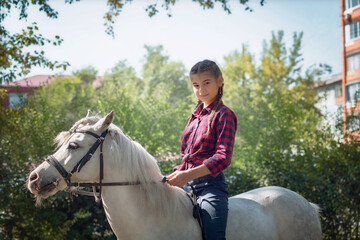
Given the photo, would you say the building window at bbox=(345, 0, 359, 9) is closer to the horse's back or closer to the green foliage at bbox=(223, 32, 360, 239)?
the green foliage at bbox=(223, 32, 360, 239)

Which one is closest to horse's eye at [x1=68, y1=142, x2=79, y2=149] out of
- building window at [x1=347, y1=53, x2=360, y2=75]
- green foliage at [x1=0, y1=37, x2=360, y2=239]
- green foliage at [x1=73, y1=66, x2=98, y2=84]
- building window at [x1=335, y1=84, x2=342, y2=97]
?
green foliage at [x1=0, y1=37, x2=360, y2=239]

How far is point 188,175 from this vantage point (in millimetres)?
2422

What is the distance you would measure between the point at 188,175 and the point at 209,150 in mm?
294

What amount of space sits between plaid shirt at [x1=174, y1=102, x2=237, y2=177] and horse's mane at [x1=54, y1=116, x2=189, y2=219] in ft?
1.00

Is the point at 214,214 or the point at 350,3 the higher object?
the point at 350,3

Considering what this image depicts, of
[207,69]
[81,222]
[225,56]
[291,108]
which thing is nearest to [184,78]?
[225,56]

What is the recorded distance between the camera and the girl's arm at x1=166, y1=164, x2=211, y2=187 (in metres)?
2.39

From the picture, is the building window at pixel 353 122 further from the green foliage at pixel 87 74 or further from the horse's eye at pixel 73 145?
the green foliage at pixel 87 74

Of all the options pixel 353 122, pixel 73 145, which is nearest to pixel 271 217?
pixel 73 145

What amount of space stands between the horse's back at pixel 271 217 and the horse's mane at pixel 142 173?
0.55m

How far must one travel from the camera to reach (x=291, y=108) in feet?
27.1

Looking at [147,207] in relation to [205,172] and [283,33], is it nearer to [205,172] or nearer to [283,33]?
[205,172]

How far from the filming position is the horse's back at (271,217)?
2719 mm

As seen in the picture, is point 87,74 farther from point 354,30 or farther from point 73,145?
→ point 73,145
